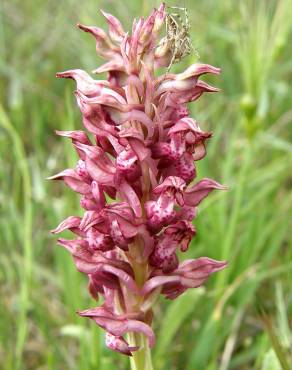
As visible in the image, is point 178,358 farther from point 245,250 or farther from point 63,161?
point 63,161

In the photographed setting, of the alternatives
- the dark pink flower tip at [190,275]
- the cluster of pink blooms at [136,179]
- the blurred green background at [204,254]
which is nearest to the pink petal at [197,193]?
the cluster of pink blooms at [136,179]

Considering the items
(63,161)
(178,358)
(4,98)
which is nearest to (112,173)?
(178,358)

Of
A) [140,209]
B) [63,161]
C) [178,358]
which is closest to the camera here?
[140,209]

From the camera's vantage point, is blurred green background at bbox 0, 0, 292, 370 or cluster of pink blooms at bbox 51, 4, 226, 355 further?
blurred green background at bbox 0, 0, 292, 370

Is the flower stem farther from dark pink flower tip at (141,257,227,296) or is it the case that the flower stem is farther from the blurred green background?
the blurred green background

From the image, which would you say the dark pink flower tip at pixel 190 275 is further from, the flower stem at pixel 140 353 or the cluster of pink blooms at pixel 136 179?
the flower stem at pixel 140 353

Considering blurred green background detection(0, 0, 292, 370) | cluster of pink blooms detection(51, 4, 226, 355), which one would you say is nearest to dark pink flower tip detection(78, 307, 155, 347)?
cluster of pink blooms detection(51, 4, 226, 355)

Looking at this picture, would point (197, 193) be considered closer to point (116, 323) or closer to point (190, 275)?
point (190, 275)

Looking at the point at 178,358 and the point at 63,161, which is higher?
the point at 63,161
